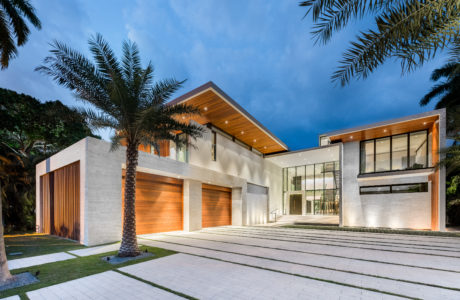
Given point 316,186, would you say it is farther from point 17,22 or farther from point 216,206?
point 17,22

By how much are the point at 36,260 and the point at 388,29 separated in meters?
9.62

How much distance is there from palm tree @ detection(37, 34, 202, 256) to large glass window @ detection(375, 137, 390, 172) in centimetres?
1457

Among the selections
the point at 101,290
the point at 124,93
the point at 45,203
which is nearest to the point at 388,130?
the point at 124,93

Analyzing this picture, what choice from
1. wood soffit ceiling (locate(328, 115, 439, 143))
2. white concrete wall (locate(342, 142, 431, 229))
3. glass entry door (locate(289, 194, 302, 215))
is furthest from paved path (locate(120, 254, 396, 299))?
glass entry door (locate(289, 194, 302, 215))

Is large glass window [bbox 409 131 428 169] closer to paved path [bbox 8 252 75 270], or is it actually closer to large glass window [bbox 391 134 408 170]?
large glass window [bbox 391 134 408 170]

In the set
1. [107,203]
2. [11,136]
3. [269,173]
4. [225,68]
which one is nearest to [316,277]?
[107,203]

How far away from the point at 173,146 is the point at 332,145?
12.6m

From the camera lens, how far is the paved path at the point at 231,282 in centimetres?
392

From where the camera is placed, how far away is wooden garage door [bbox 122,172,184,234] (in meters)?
10.9

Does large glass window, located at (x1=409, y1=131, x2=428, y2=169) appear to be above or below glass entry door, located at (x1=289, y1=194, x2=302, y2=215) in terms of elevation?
above

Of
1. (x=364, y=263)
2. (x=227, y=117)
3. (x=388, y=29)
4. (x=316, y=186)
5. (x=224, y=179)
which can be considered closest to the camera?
(x=388, y=29)

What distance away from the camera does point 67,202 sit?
9812mm

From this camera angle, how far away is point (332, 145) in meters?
18.0

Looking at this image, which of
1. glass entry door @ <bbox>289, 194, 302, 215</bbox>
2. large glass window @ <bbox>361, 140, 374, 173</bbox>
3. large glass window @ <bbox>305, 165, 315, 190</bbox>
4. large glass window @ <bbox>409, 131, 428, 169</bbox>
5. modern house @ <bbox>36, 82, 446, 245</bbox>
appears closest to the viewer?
modern house @ <bbox>36, 82, 446, 245</bbox>
